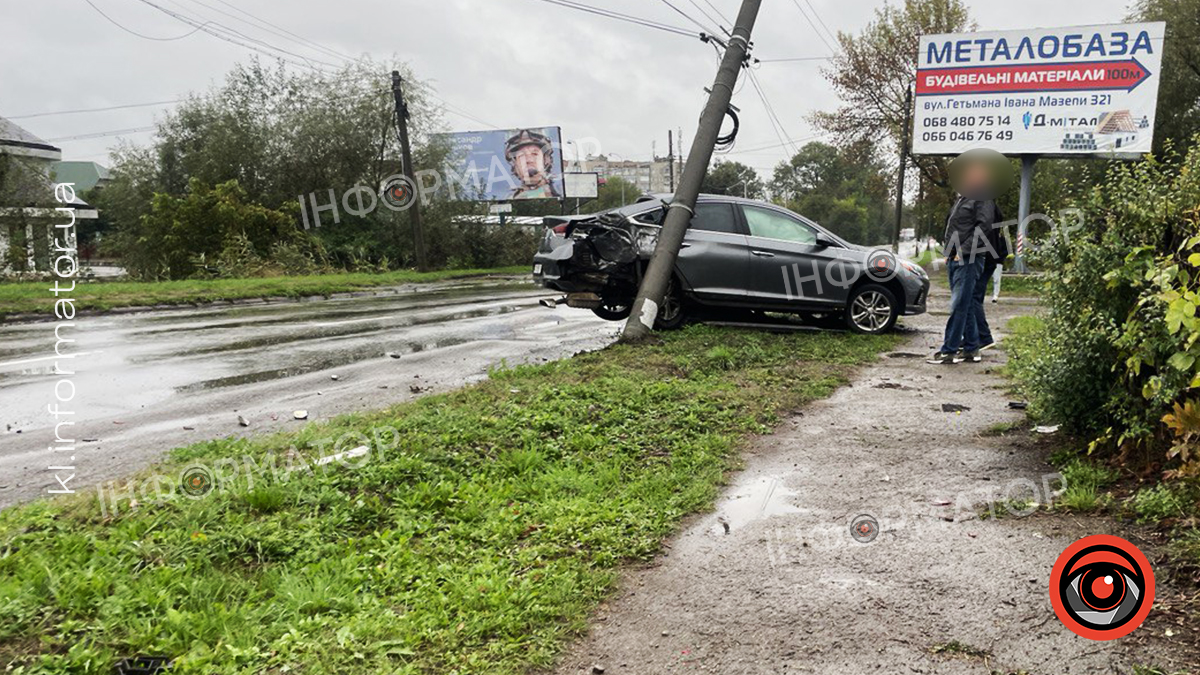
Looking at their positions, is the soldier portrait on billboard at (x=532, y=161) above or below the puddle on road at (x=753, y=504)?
above

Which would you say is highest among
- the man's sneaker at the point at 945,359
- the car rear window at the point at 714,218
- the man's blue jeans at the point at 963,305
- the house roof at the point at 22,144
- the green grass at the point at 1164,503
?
the house roof at the point at 22,144

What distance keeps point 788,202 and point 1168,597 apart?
91.5 metres

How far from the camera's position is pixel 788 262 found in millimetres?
10781

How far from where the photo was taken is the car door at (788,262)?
10781mm

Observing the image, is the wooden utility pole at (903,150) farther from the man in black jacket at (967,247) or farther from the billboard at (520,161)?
the man in black jacket at (967,247)

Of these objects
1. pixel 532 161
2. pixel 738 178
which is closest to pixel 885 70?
pixel 532 161

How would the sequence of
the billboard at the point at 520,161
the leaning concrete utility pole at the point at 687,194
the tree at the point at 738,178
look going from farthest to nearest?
the tree at the point at 738,178
the billboard at the point at 520,161
the leaning concrete utility pole at the point at 687,194

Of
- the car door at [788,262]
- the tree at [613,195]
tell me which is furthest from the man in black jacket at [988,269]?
the tree at [613,195]

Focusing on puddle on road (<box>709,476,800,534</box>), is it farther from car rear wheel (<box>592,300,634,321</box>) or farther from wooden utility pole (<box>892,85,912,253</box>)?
wooden utility pole (<box>892,85,912,253</box>)

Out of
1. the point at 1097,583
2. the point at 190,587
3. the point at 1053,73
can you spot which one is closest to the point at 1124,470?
the point at 1097,583

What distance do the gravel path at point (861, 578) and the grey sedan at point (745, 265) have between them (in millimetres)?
5129

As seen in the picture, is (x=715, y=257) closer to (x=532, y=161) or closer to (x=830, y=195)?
(x=532, y=161)

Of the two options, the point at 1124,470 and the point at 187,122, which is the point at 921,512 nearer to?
the point at 1124,470

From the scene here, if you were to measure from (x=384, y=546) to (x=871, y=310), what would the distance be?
8.55m
